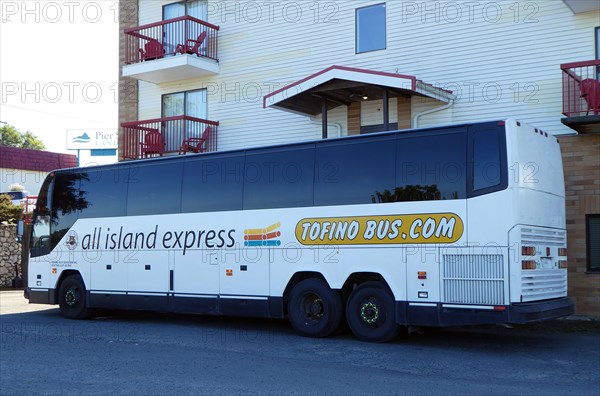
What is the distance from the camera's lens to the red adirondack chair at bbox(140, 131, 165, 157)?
2220cm

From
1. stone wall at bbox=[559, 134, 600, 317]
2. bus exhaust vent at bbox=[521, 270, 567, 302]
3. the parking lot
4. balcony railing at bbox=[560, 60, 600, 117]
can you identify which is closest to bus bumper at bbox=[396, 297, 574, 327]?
bus exhaust vent at bbox=[521, 270, 567, 302]

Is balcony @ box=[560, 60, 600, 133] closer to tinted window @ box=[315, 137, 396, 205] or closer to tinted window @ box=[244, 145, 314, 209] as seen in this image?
tinted window @ box=[315, 137, 396, 205]

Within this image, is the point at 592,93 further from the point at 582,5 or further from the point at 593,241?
the point at 593,241

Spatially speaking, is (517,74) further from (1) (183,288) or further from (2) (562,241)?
(1) (183,288)

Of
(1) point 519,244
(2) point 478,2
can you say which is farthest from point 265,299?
(2) point 478,2

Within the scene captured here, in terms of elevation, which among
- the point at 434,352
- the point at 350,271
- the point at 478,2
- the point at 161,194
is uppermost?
the point at 478,2

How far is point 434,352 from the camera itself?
11.3 metres

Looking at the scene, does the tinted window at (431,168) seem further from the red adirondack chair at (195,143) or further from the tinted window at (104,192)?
the red adirondack chair at (195,143)

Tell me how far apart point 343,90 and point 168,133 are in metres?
6.80

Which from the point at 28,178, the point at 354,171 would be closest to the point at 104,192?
the point at 354,171

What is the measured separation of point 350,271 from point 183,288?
4137 millimetres

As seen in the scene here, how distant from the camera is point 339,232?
41.6 feet

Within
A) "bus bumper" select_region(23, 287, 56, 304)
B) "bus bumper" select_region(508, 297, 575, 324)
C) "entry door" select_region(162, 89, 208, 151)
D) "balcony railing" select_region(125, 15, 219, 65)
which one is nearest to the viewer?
"bus bumper" select_region(508, 297, 575, 324)

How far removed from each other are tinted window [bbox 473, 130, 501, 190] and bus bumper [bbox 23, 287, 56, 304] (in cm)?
1077
